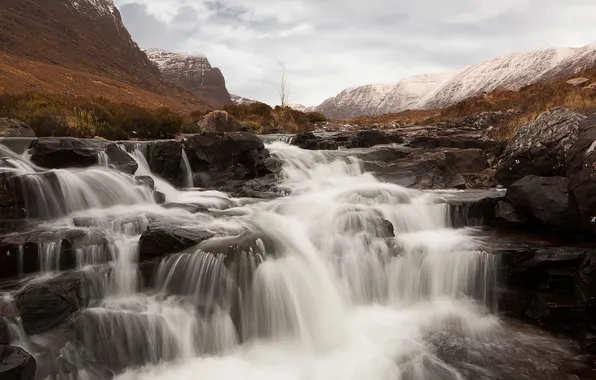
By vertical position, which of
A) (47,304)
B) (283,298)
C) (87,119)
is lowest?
(283,298)

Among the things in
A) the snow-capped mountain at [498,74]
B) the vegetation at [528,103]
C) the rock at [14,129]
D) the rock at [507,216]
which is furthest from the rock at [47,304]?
the snow-capped mountain at [498,74]

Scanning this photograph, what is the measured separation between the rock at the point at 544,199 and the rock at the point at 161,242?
6482 mm

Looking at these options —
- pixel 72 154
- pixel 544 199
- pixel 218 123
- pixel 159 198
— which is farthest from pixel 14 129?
pixel 544 199

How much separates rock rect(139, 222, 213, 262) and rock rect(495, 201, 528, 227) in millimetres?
6344

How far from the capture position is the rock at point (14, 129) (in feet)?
41.0

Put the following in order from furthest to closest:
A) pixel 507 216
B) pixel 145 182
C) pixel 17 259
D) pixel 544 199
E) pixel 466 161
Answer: pixel 466 161 → pixel 145 182 → pixel 507 216 → pixel 544 199 → pixel 17 259

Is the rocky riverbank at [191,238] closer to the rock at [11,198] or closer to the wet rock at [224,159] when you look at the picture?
the rock at [11,198]

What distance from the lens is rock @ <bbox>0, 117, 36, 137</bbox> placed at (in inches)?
492

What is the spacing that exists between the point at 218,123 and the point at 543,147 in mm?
15839

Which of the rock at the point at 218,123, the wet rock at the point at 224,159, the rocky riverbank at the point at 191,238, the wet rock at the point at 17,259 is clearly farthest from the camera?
the rock at the point at 218,123

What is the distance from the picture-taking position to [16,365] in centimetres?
427

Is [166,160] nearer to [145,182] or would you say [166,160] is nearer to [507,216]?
[145,182]

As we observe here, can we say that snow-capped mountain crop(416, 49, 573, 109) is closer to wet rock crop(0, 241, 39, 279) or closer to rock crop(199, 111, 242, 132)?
rock crop(199, 111, 242, 132)

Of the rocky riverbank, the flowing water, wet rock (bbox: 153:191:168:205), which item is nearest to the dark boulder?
the rocky riverbank
